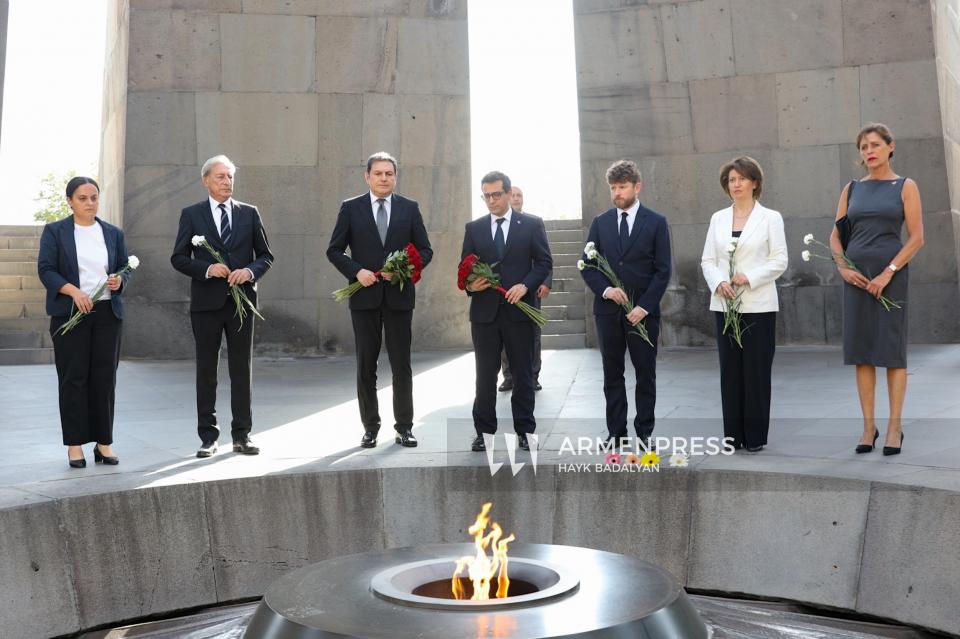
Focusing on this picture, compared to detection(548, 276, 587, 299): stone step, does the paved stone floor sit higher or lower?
lower

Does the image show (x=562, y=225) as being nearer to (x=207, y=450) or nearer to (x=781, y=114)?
(x=781, y=114)

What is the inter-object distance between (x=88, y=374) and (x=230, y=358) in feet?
2.98

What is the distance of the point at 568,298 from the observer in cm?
1383

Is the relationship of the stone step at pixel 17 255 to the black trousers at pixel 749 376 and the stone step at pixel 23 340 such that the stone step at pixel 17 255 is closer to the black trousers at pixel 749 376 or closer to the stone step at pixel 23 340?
the stone step at pixel 23 340

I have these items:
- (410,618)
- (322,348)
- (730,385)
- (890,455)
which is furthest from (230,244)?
(322,348)

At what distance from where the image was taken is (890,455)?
18.4 feet

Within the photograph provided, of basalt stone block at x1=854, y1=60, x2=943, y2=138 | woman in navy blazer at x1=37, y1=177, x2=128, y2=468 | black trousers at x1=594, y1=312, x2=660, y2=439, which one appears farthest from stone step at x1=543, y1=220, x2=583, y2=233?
woman in navy blazer at x1=37, y1=177, x2=128, y2=468

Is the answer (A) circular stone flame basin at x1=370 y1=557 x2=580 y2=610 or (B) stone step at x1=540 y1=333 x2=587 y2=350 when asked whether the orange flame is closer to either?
(A) circular stone flame basin at x1=370 y1=557 x2=580 y2=610

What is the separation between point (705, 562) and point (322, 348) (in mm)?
8265

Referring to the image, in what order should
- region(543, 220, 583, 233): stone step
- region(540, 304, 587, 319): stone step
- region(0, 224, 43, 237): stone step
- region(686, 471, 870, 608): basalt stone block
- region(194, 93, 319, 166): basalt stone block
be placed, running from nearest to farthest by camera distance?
region(686, 471, 870, 608): basalt stone block
region(194, 93, 319, 166): basalt stone block
region(540, 304, 587, 319): stone step
region(543, 220, 583, 233): stone step
region(0, 224, 43, 237): stone step

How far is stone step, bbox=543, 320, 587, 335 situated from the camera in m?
13.3

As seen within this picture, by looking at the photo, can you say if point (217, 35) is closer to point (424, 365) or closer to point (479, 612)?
point (424, 365)

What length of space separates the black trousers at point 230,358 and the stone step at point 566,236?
8580 millimetres

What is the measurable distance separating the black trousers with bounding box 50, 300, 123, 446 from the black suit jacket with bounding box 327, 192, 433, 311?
152cm
